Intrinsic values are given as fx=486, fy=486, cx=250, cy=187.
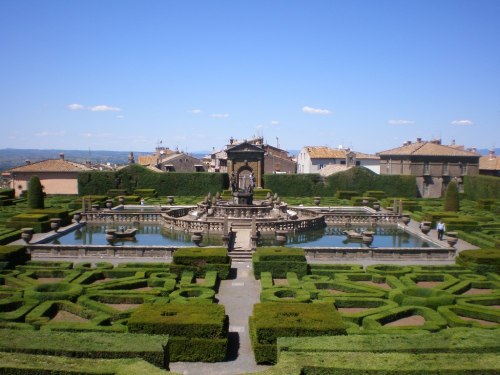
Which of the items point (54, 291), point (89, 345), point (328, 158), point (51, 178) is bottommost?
point (54, 291)

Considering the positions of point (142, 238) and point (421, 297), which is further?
point (142, 238)

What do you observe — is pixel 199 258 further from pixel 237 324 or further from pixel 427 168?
pixel 427 168

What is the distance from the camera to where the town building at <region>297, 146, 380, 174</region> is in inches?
3162

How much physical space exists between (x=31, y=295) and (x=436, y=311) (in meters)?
14.4

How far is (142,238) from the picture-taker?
109 feet

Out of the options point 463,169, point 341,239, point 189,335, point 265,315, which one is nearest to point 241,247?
point 341,239

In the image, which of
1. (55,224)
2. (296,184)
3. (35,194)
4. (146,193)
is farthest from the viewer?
(296,184)

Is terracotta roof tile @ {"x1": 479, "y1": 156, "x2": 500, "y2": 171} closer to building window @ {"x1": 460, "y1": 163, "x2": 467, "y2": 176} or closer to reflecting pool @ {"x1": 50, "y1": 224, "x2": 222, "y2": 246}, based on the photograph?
building window @ {"x1": 460, "y1": 163, "x2": 467, "y2": 176}

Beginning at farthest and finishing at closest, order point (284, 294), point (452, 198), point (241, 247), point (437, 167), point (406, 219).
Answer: point (437, 167) → point (452, 198) → point (406, 219) → point (241, 247) → point (284, 294)

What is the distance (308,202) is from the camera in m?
52.2

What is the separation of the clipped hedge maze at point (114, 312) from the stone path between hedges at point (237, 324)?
39 centimetres

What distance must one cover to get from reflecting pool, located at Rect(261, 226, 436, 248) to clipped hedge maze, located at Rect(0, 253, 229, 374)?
10.6 meters

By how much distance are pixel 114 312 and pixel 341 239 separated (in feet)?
67.1

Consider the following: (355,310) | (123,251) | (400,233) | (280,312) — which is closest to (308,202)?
(400,233)
